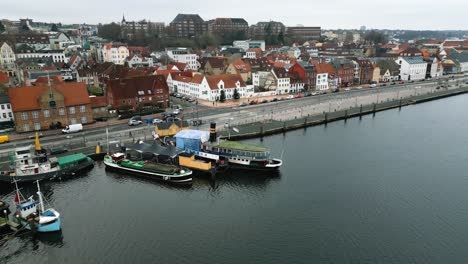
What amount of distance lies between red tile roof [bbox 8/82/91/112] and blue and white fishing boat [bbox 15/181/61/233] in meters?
28.4

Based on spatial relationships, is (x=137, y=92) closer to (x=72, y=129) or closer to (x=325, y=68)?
(x=72, y=129)

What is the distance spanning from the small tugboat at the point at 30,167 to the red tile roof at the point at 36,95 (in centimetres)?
1543

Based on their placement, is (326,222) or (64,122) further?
(64,122)

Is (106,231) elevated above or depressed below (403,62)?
below

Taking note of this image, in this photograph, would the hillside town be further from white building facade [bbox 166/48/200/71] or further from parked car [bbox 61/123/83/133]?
parked car [bbox 61/123/83/133]

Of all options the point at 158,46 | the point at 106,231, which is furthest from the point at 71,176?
Answer: the point at 158,46

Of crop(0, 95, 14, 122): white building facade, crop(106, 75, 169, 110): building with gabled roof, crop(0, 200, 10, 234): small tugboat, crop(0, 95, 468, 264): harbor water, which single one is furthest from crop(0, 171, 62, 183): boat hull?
crop(106, 75, 169, 110): building with gabled roof

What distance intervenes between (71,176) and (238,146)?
22664 millimetres

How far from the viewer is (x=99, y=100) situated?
6725 centimetres

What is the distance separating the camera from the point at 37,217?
3459cm

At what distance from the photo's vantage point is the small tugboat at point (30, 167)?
141 feet

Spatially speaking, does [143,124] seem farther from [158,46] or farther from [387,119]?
[158,46]

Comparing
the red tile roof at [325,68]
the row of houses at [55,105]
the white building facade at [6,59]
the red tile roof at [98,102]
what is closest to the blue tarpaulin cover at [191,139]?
the row of houses at [55,105]

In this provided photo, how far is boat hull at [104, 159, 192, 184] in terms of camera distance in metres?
44.1
